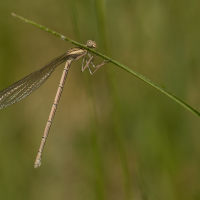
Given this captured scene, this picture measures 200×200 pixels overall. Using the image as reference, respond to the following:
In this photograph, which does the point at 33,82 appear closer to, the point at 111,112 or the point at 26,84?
the point at 26,84

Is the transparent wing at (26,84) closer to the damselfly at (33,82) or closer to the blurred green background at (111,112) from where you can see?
the damselfly at (33,82)

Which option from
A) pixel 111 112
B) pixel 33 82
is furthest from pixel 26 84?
pixel 111 112

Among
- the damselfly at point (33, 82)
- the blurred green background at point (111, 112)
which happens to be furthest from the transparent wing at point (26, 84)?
the blurred green background at point (111, 112)

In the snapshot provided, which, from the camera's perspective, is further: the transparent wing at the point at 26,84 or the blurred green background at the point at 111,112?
the transparent wing at the point at 26,84

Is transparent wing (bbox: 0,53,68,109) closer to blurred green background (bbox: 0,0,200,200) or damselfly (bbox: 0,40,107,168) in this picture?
damselfly (bbox: 0,40,107,168)

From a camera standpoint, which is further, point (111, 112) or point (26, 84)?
point (26, 84)
